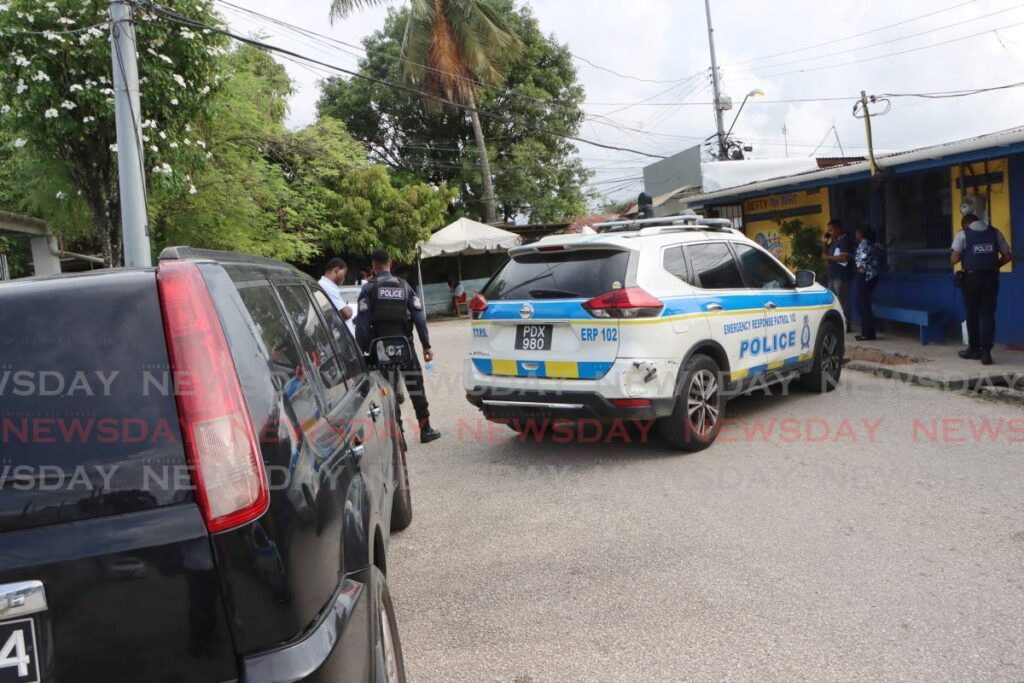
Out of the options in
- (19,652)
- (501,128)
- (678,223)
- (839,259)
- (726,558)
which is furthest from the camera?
(501,128)

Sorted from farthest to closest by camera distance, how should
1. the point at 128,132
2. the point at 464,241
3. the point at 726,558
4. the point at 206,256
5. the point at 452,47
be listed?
1. the point at 452,47
2. the point at 464,241
3. the point at 128,132
4. the point at 726,558
5. the point at 206,256

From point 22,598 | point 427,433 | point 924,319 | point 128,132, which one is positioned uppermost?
point 128,132

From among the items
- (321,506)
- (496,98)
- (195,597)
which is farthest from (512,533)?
(496,98)

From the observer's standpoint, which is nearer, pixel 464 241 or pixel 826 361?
pixel 826 361

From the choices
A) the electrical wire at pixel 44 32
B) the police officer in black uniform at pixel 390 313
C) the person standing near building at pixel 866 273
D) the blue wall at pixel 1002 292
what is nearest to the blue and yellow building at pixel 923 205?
the blue wall at pixel 1002 292

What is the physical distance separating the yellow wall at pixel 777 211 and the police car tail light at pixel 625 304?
29.9 ft

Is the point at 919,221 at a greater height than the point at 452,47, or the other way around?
the point at 452,47

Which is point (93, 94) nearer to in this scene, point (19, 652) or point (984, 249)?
point (984, 249)

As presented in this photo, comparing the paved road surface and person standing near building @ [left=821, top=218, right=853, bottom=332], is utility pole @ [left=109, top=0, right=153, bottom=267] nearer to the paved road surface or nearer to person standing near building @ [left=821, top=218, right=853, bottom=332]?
the paved road surface

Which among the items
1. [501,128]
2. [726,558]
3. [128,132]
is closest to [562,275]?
[726,558]

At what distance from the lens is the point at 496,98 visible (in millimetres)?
30844

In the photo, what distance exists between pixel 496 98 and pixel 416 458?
86.1 ft

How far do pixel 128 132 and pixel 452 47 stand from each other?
1673cm

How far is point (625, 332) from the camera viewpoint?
575cm
